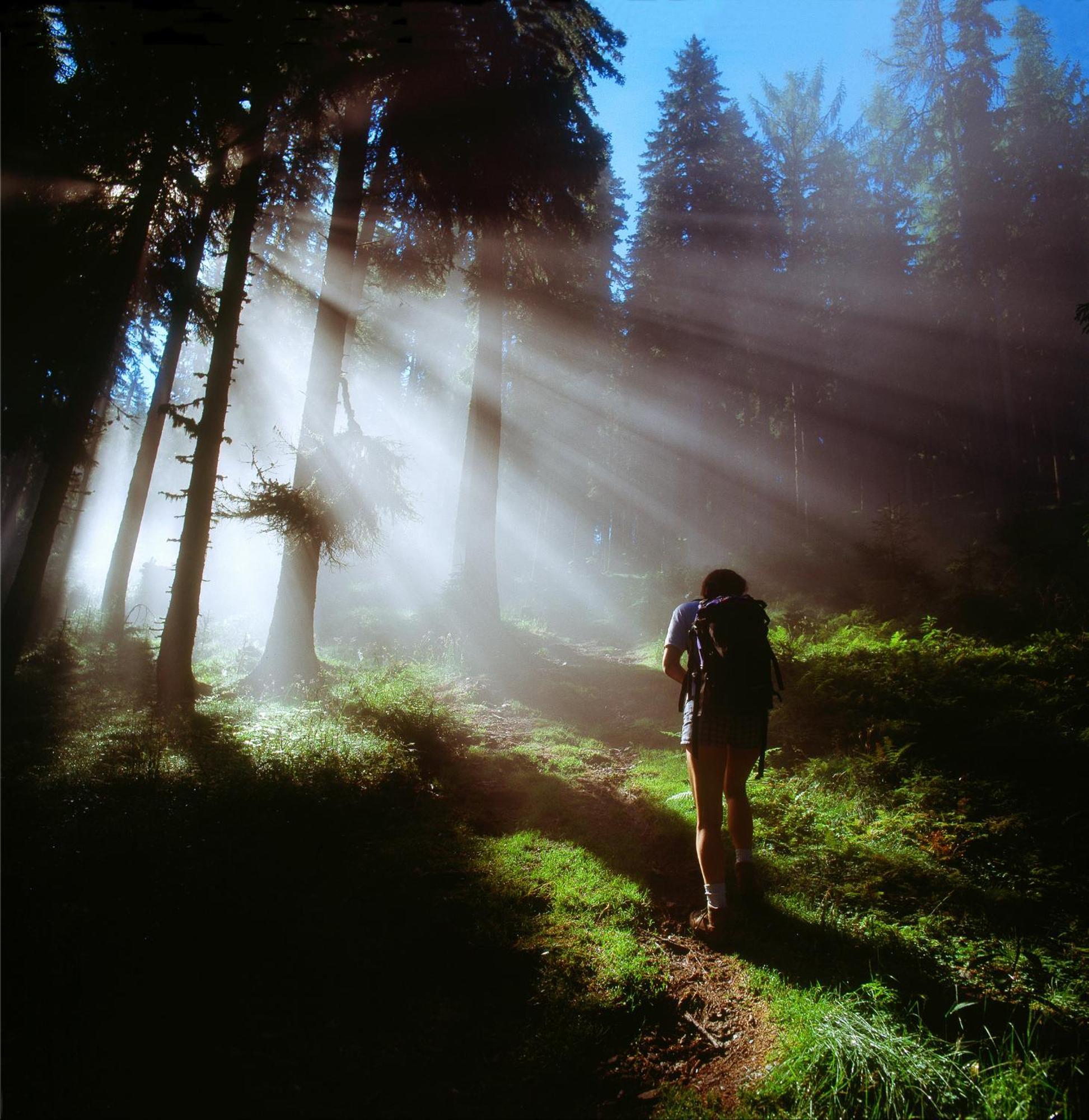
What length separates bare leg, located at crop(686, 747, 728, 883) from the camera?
12.1 feet

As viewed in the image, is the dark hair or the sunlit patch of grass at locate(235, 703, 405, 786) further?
the sunlit patch of grass at locate(235, 703, 405, 786)

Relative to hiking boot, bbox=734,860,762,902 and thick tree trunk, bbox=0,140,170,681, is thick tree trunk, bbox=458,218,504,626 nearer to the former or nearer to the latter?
thick tree trunk, bbox=0,140,170,681

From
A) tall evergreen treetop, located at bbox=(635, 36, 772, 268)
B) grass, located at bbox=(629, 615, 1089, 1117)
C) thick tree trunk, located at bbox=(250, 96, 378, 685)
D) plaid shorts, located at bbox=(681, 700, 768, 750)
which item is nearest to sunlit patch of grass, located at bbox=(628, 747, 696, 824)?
grass, located at bbox=(629, 615, 1089, 1117)

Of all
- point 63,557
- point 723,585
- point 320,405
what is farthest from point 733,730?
point 63,557

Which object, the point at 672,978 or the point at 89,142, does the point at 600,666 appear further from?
the point at 89,142

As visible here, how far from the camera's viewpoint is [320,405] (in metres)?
10.4

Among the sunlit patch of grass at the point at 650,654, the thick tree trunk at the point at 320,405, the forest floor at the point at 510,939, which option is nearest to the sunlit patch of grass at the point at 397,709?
the forest floor at the point at 510,939

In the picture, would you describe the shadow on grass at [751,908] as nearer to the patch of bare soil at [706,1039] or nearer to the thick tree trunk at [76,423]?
the patch of bare soil at [706,1039]

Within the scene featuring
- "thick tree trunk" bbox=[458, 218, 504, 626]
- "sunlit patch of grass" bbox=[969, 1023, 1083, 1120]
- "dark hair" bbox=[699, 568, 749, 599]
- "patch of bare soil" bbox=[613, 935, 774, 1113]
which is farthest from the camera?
"thick tree trunk" bbox=[458, 218, 504, 626]

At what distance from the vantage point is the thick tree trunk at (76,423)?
8.71 meters

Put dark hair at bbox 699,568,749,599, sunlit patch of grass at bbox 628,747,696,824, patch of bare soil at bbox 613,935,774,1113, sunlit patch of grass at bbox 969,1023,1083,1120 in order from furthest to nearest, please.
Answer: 1. sunlit patch of grass at bbox 628,747,696,824
2. dark hair at bbox 699,568,749,599
3. patch of bare soil at bbox 613,935,774,1113
4. sunlit patch of grass at bbox 969,1023,1083,1120

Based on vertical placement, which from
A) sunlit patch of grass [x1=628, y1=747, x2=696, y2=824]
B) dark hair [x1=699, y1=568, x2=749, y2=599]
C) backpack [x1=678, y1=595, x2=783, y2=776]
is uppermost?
dark hair [x1=699, y1=568, x2=749, y2=599]

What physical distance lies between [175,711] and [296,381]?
12.9 meters

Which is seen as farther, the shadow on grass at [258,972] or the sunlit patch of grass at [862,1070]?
the shadow on grass at [258,972]
